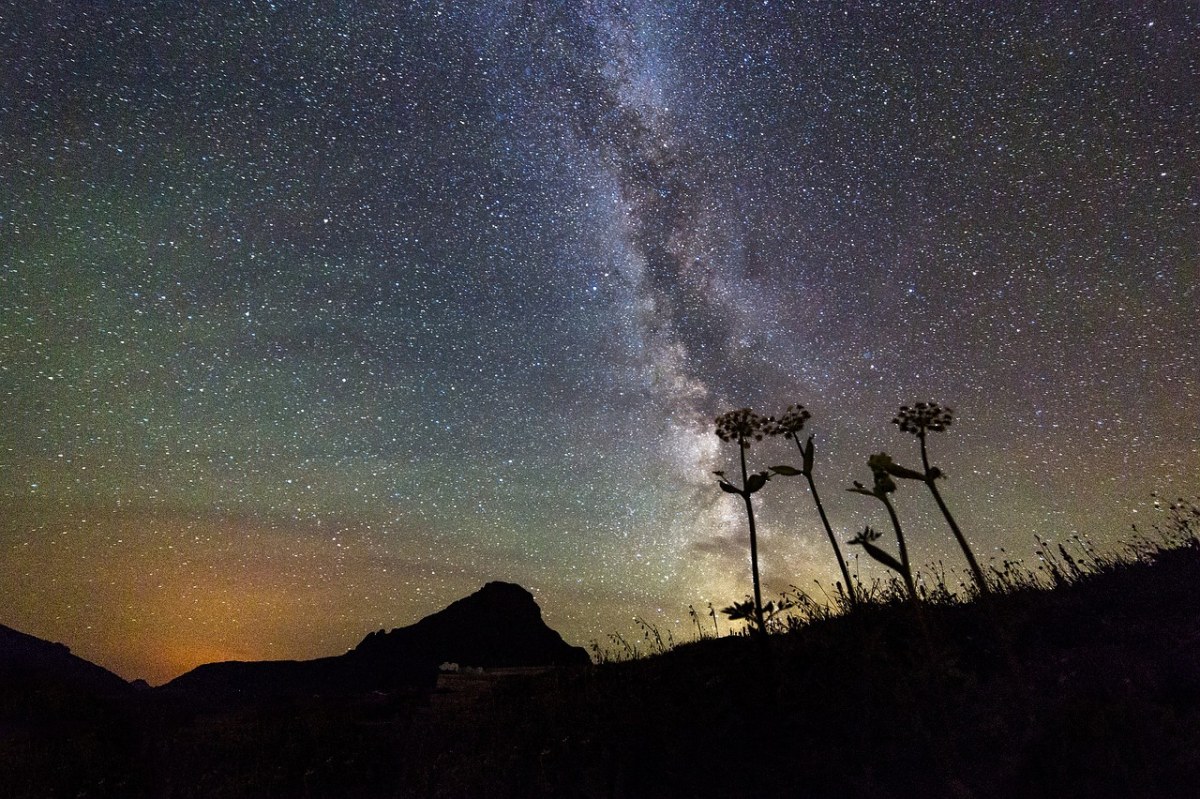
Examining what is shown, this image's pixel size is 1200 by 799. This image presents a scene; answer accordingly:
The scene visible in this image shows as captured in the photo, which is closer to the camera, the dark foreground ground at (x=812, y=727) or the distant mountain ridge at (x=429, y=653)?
the dark foreground ground at (x=812, y=727)

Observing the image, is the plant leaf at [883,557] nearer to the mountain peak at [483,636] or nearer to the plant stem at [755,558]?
the plant stem at [755,558]

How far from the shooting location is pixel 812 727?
5.00 m

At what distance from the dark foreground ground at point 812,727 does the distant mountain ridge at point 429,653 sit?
2378 cm

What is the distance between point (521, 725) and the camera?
7.32 metres

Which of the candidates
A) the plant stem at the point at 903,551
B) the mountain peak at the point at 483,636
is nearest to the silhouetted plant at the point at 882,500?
the plant stem at the point at 903,551

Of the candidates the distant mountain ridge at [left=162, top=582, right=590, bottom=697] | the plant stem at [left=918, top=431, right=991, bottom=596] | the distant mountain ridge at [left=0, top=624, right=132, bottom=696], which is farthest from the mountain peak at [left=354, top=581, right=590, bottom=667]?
the plant stem at [left=918, top=431, right=991, bottom=596]

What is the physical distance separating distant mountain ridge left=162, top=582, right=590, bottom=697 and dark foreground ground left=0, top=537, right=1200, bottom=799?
23780 millimetres

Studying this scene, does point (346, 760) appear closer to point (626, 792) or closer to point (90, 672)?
point (626, 792)

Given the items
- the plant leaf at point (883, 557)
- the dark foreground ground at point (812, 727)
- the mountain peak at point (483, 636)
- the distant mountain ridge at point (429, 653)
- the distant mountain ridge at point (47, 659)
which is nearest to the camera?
the dark foreground ground at point (812, 727)

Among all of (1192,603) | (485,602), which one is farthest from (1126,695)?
(485,602)

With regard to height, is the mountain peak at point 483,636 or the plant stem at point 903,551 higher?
the mountain peak at point 483,636

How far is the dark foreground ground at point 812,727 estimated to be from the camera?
373 cm

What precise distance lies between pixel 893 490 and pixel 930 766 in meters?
2.05

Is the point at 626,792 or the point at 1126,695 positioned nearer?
the point at 1126,695
